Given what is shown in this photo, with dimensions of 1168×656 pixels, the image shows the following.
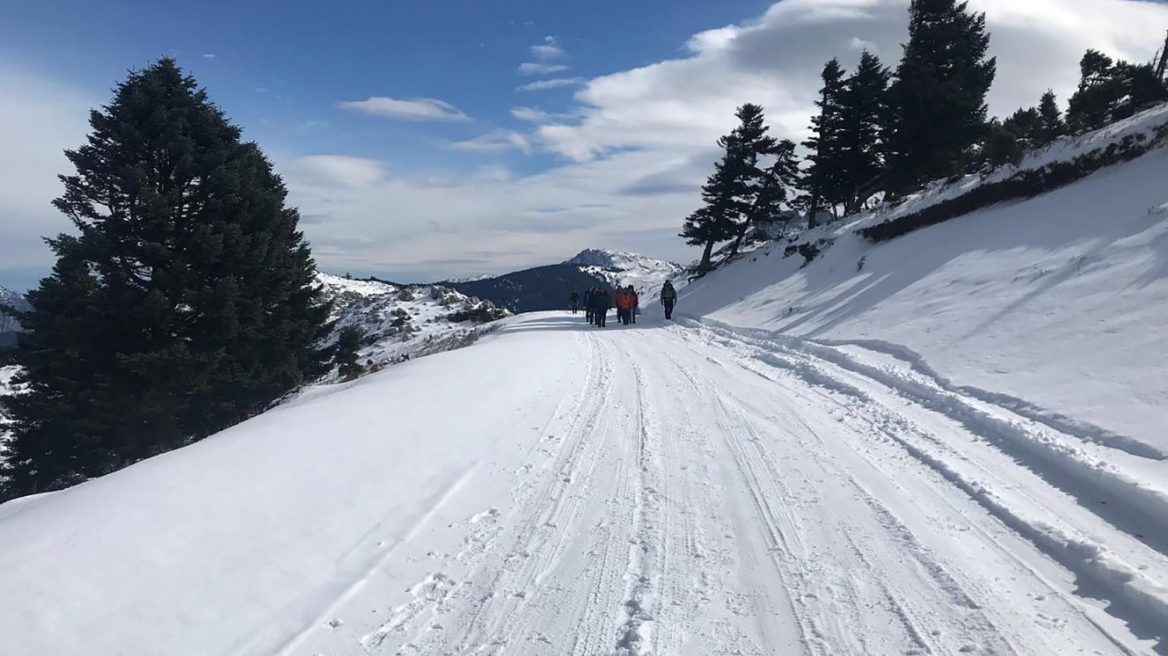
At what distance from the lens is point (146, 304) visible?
627 inches

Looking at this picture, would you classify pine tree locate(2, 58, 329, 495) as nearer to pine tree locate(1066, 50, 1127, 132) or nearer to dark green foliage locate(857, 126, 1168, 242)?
dark green foliage locate(857, 126, 1168, 242)

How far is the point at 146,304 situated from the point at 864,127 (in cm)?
3089

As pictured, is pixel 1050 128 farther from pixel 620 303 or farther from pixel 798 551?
pixel 798 551

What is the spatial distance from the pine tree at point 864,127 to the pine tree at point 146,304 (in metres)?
26.9

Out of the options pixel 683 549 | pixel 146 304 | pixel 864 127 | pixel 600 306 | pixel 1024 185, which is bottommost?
pixel 683 549

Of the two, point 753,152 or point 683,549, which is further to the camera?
point 753,152

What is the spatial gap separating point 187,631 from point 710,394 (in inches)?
295

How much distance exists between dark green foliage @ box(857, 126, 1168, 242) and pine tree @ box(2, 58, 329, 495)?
2049 cm

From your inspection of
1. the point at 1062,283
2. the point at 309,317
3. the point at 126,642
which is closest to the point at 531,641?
the point at 126,642

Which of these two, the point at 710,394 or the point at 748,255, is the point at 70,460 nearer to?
the point at 710,394

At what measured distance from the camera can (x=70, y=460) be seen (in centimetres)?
1619

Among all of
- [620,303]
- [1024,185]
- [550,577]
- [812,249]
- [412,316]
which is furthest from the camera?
[412,316]

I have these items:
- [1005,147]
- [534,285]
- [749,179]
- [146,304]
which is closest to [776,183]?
[749,179]

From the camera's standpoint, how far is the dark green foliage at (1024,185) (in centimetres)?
1481
